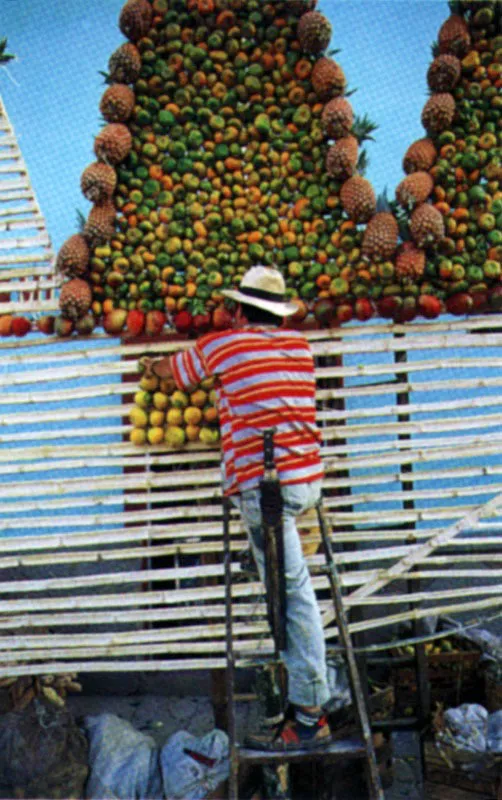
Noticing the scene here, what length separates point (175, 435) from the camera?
504cm

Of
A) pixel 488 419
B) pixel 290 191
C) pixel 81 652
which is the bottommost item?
pixel 81 652

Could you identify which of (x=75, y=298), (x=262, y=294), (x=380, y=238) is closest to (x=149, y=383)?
(x=75, y=298)

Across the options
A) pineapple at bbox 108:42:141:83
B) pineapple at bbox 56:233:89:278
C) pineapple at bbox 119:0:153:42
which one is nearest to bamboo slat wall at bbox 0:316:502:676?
pineapple at bbox 56:233:89:278

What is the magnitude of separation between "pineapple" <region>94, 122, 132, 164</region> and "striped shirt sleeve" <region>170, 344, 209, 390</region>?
1.75m

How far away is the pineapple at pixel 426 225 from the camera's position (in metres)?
4.99

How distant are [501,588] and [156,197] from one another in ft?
11.8

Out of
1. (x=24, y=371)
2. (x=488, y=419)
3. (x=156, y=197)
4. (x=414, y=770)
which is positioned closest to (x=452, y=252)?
(x=488, y=419)

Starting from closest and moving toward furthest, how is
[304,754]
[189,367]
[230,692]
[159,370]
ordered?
[304,754] < [230,692] < [189,367] < [159,370]

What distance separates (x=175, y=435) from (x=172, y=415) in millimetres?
131

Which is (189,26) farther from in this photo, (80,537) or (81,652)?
(81,652)

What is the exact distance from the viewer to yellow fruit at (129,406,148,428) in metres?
5.09

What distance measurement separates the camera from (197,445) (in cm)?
514

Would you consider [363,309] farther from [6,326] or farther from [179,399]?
[6,326]

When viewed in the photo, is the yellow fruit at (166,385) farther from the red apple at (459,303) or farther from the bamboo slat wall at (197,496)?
the red apple at (459,303)
